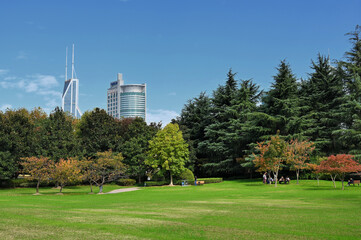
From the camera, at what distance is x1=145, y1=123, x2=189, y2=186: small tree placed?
170 ft

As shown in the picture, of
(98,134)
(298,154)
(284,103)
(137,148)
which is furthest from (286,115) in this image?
(98,134)

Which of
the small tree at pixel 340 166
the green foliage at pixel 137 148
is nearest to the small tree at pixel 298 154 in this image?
the small tree at pixel 340 166

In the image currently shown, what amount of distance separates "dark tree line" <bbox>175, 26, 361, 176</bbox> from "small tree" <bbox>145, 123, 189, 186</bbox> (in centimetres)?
711

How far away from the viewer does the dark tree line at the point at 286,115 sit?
4797cm

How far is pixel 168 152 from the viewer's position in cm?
5303

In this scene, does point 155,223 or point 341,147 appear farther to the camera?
point 341,147

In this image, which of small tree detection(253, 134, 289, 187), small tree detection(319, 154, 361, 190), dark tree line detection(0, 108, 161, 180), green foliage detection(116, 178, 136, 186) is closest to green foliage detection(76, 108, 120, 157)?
dark tree line detection(0, 108, 161, 180)

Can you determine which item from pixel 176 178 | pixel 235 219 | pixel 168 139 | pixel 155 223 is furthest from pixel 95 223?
pixel 176 178

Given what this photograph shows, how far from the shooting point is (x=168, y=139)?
52656 mm

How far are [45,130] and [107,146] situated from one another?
1058cm

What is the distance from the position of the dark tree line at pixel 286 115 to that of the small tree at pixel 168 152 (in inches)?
280

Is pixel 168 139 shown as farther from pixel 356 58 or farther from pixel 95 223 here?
pixel 95 223

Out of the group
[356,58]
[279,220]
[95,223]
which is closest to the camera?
[95,223]

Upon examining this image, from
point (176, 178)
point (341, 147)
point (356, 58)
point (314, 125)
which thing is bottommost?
point (176, 178)
